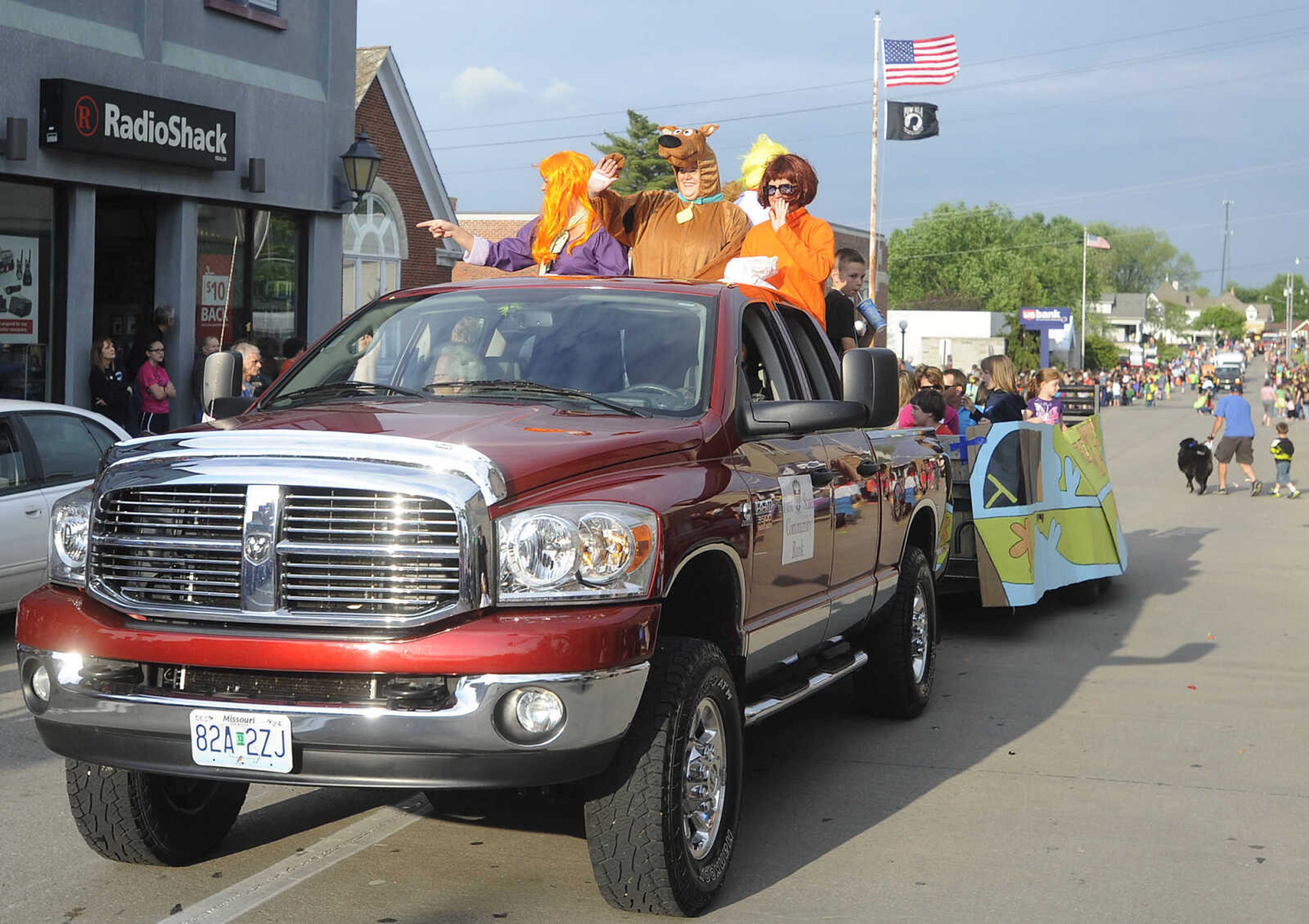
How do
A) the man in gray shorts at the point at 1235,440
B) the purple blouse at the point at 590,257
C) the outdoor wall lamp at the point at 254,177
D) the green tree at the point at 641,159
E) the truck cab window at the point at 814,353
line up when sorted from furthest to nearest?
1. the green tree at the point at 641,159
2. the man in gray shorts at the point at 1235,440
3. the outdoor wall lamp at the point at 254,177
4. the purple blouse at the point at 590,257
5. the truck cab window at the point at 814,353

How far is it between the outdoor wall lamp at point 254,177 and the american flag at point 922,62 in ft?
72.5

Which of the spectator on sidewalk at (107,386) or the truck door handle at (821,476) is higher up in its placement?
the spectator on sidewalk at (107,386)

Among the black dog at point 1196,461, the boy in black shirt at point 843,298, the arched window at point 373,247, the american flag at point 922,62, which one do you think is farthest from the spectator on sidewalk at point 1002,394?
the american flag at point 922,62

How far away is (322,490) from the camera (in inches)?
168

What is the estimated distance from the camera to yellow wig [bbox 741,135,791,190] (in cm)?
1076

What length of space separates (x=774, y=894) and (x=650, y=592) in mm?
1207

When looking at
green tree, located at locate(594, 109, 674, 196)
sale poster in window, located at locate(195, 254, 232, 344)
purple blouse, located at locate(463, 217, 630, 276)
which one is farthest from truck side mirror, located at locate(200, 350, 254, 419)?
green tree, located at locate(594, 109, 674, 196)

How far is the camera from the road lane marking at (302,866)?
4676 millimetres

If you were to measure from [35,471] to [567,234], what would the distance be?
12.1ft

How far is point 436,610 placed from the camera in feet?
13.9

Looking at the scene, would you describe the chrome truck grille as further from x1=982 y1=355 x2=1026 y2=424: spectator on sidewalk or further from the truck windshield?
x1=982 y1=355 x2=1026 y2=424: spectator on sidewalk

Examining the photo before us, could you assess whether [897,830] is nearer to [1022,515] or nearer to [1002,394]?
[1022,515]

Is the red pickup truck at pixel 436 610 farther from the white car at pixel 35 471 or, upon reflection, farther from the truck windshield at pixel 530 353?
the white car at pixel 35 471

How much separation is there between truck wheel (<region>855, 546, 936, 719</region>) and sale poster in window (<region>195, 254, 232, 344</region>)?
12.5 m
